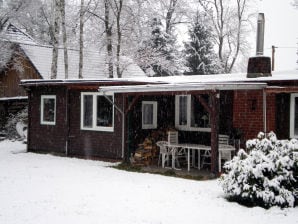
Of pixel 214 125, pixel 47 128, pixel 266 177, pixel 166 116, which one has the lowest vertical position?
pixel 266 177

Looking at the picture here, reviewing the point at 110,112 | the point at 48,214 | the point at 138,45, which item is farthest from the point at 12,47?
the point at 48,214

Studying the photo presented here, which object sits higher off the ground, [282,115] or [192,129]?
[282,115]

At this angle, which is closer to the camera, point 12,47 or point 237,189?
point 237,189

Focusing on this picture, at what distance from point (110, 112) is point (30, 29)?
24.4 meters

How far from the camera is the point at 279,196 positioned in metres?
8.41

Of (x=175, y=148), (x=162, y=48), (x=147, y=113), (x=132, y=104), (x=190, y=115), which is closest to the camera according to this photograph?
(x=175, y=148)

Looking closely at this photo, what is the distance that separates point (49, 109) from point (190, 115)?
5533 mm

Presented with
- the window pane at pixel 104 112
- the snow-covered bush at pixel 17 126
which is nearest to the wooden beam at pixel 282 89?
the window pane at pixel 104 112

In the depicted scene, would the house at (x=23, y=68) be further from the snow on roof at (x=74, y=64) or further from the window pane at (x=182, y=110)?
the window pane at (x=182, y=110)

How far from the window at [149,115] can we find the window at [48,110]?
3.82 meters

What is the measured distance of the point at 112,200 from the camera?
8.92m

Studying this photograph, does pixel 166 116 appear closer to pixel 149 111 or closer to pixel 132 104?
pixel 149 111

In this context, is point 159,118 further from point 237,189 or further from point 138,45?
point 138,45

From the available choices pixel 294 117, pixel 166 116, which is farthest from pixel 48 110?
pixel 294 117
